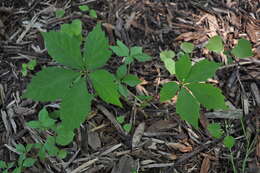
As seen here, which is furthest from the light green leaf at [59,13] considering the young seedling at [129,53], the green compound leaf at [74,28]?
the young seedling at [129,53]

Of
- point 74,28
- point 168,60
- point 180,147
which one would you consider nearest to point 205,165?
point 180,147

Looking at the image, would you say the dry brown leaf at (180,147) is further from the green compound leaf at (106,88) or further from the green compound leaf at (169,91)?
the green compound leaf at (106,88)

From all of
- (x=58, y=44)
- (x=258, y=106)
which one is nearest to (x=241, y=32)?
(x=258, y=106)

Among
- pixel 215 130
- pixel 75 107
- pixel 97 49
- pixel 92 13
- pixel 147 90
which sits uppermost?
pixel 92 13

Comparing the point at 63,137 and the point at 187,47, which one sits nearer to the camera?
the point at 63,137

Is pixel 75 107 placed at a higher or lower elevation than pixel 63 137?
higher

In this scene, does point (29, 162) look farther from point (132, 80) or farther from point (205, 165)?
point (205, 165)

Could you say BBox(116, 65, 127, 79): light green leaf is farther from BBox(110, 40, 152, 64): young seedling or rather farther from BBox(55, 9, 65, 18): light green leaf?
BBox(55, 9, 65, 18): light green leaf

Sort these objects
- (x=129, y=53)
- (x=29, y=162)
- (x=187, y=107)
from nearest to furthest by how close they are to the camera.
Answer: (x=187, y=107) → (x=29, y=162) → (x=129, y=53)
